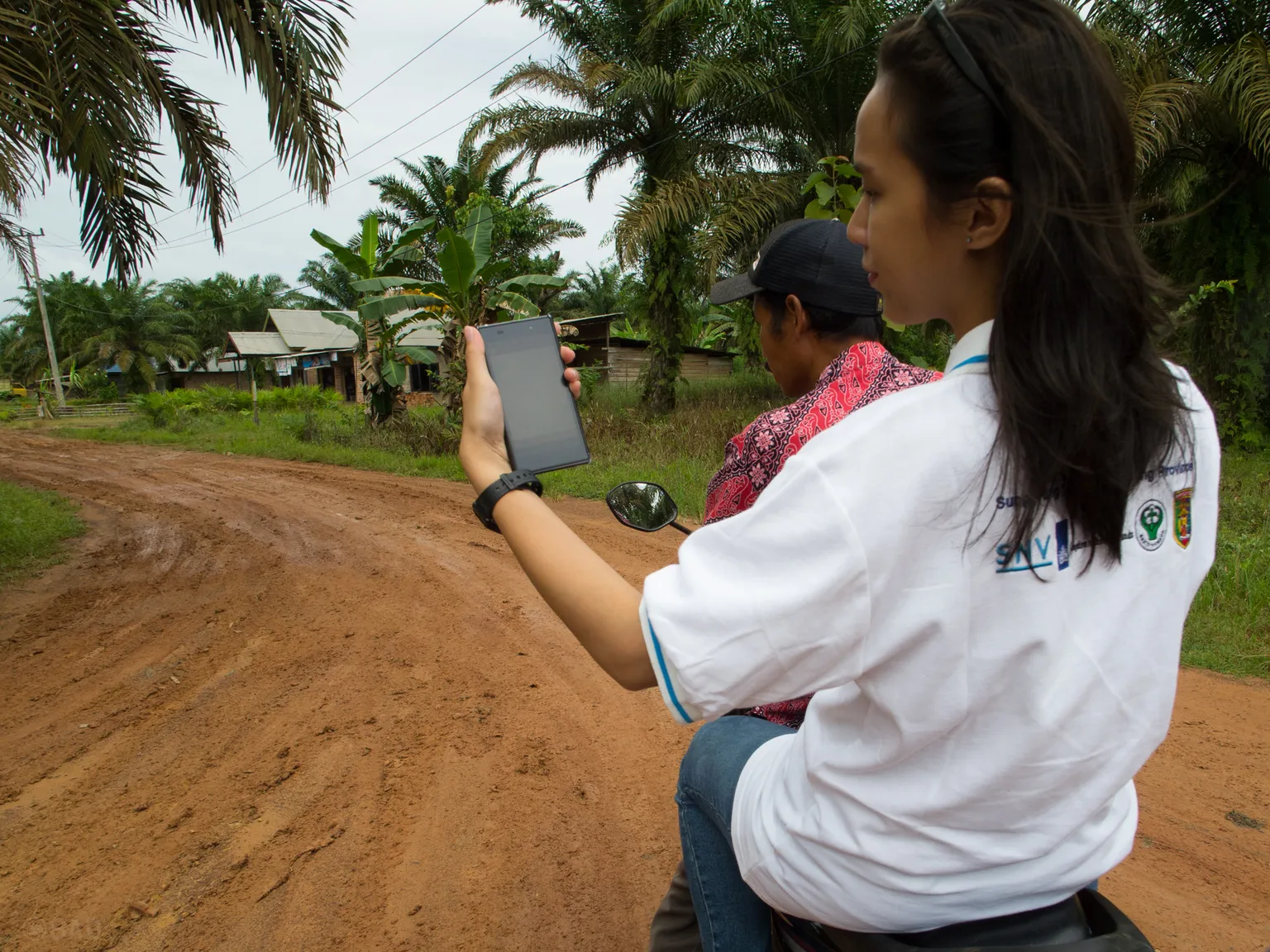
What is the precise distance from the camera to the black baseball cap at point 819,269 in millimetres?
1788

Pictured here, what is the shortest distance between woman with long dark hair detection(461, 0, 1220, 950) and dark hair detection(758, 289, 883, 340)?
895mm

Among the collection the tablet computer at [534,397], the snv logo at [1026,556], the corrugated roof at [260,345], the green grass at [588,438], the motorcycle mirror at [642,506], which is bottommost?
the green grass at [588,438]

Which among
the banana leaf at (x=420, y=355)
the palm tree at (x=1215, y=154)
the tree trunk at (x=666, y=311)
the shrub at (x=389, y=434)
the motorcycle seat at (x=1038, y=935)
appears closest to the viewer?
the motorcycle seat at (x=1038, y=935)

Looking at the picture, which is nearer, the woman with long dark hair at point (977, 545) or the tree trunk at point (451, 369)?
the woman with long dark hair at point (977, 545)

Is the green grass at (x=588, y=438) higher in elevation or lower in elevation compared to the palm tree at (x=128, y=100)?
lower

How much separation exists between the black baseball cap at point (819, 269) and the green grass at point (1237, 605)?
12.5ft

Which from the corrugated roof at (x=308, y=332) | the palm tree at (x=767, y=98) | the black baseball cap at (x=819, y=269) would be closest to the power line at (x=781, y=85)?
the palm tree at (x=767, y=98)

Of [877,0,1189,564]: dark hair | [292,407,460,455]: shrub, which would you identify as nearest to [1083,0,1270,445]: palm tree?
[877,0,1189,564]: dark hair

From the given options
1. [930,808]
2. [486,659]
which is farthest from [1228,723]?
[930,808]

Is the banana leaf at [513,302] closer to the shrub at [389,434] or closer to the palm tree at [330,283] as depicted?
the shrub at [389,434]

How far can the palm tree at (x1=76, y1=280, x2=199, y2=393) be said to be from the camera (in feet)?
135

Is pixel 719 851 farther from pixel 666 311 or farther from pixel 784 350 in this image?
pixel 666 311

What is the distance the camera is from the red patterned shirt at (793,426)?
157cm

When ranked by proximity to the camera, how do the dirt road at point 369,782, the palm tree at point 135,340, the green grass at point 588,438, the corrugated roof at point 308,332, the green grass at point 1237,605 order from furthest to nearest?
the palm tree at point 135,340 < the corrugated roof at point 308,332 < the green grass at point 588,438 < the green grass at point 1237,605 < the dirt road at point 369,782
